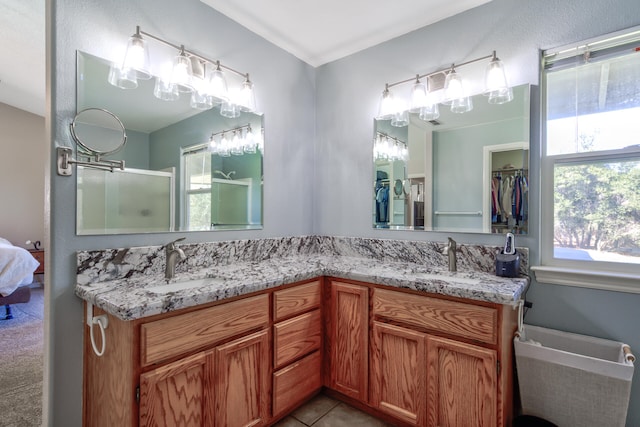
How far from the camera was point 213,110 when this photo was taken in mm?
1959

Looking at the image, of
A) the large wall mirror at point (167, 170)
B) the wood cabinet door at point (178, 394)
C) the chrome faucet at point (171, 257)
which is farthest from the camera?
the chrome faucet at point (171, 257)

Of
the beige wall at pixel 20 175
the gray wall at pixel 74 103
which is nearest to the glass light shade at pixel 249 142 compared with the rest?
the gray wall at pixel 74 103

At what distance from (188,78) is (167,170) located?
55 cm

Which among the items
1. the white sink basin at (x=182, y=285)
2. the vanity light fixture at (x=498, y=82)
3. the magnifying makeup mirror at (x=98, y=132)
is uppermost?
the vanity light fixture at (x=498, y=82)

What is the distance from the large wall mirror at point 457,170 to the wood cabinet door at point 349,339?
0.68 metres

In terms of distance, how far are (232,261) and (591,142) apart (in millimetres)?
2188

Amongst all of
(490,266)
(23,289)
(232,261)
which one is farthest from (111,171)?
(23,289)

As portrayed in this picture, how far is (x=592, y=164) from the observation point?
1.60 metres

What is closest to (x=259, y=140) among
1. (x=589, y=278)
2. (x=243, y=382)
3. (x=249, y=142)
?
(x=249, y=142)

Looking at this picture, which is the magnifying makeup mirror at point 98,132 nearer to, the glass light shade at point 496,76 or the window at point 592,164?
the glass light shade at point 496,76

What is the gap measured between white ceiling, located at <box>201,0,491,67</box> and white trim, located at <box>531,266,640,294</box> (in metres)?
1.65

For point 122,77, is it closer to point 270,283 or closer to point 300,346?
point 270,283

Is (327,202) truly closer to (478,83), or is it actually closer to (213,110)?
(213,110)

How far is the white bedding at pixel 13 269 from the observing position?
336cm
